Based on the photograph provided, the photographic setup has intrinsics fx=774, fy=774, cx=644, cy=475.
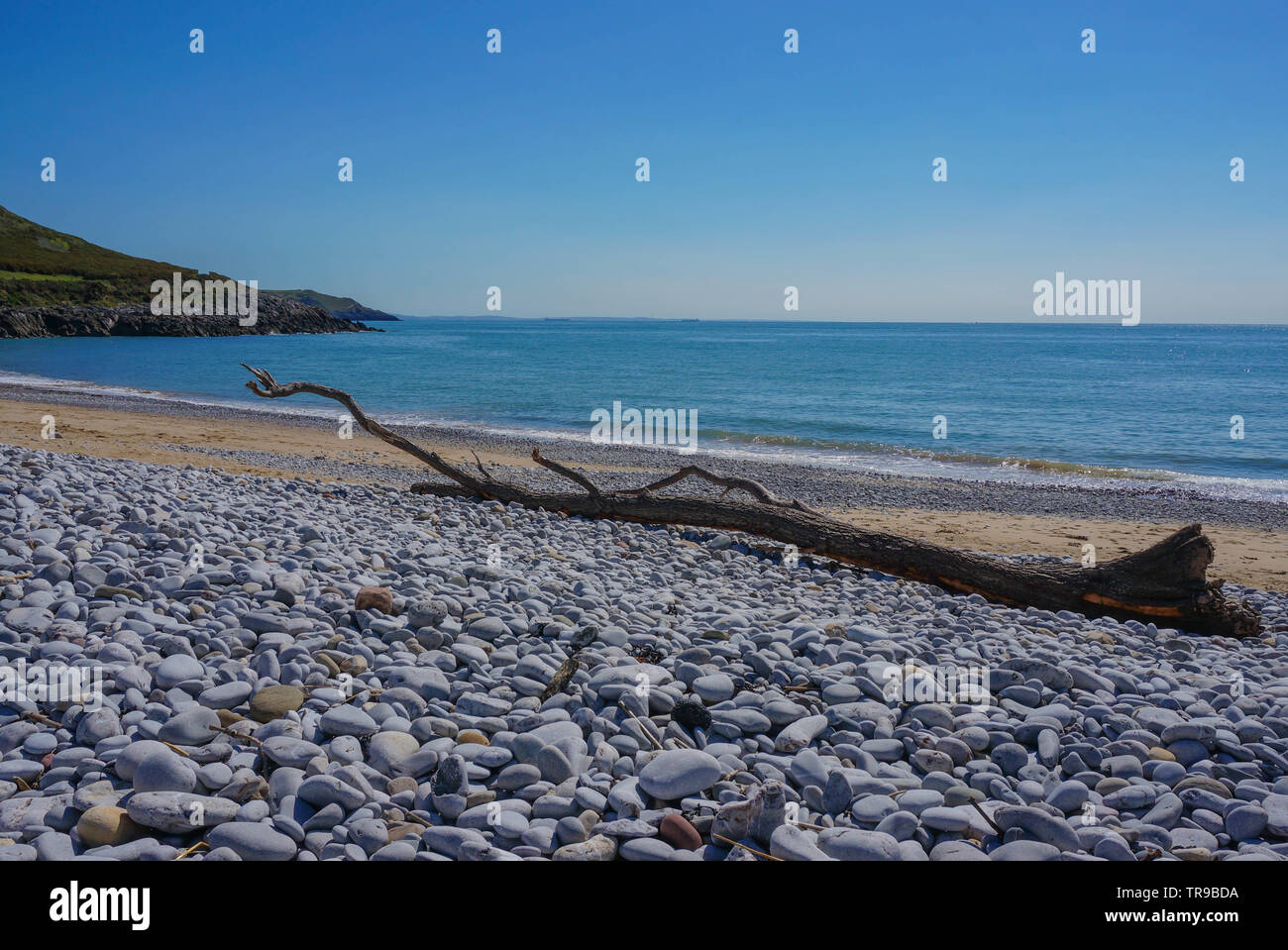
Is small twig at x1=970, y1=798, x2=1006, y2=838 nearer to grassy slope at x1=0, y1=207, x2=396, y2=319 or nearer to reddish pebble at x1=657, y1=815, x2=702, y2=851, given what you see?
reddish pebble at x1=657, y1=815, x2=702, y2=851

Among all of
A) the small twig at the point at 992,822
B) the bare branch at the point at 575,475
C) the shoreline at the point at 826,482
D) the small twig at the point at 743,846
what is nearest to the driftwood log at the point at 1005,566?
the bare branch at the point at 575,475

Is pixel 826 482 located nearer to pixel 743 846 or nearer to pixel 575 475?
pixel 575 475

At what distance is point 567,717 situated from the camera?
11.7 feet

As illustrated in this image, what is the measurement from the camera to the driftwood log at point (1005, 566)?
6.11 metres

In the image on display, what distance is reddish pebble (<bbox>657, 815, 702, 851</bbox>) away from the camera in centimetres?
274

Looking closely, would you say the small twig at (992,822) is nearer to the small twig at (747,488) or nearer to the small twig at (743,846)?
the small twig at (743,846)

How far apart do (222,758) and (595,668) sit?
1716 mm

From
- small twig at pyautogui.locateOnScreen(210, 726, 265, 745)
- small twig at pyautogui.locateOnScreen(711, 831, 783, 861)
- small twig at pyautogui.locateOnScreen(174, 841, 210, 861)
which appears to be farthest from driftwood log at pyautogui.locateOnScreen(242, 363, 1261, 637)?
small twig at pyautogui.locateOnScreen(174, 841, 210, 861)

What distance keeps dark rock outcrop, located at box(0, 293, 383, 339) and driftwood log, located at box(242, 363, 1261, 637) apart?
71.0 m

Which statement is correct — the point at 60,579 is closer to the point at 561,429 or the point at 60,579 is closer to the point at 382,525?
the point at 382,525

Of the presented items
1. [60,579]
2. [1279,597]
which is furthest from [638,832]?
[1279,597]

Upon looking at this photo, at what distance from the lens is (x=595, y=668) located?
403 centimetres

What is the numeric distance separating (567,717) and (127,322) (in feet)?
264

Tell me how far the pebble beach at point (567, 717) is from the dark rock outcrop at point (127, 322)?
7072 cm
